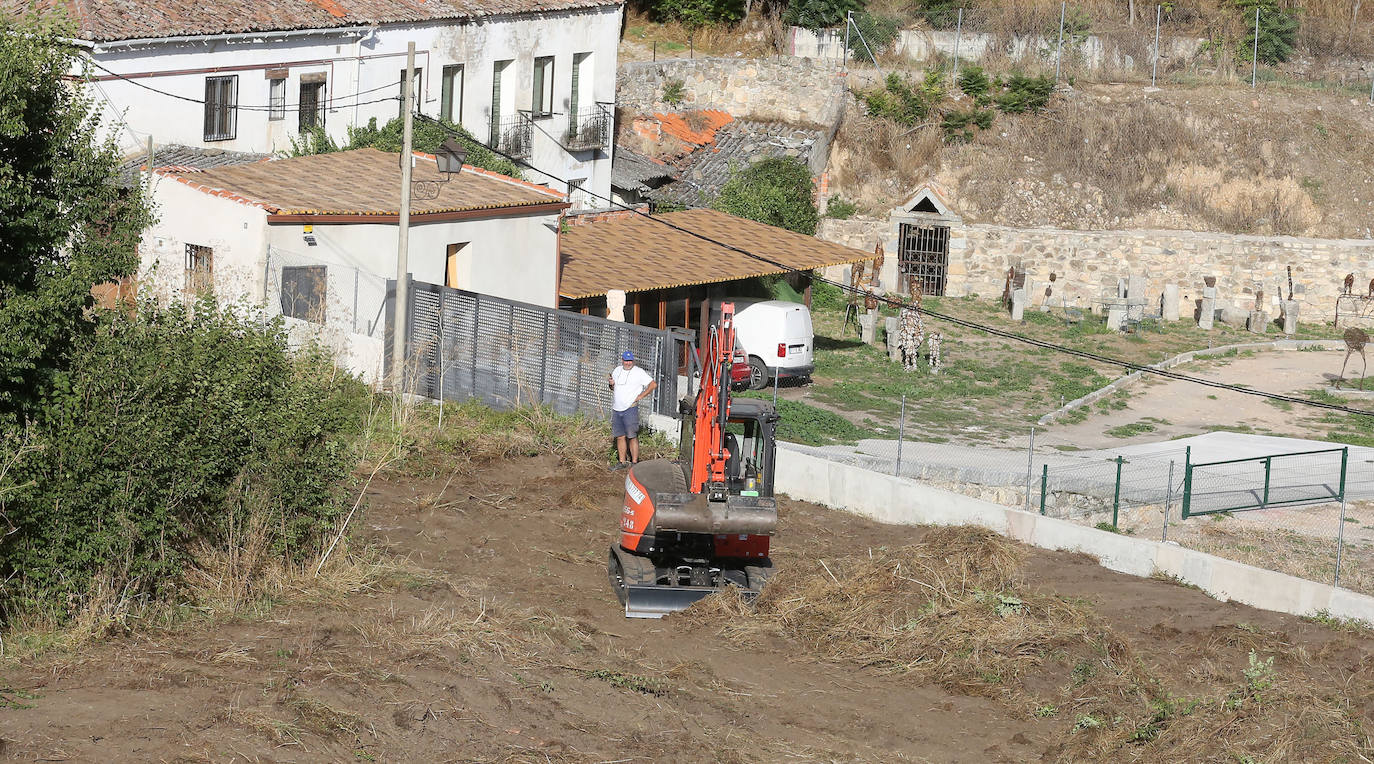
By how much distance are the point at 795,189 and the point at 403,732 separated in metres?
30.4

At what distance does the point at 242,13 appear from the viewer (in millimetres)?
30938

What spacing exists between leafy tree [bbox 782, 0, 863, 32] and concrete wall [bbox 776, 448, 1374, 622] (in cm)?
2806

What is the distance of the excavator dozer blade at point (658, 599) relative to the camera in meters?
15.7


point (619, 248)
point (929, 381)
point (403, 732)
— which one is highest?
point (619, 248)

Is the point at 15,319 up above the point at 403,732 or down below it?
above

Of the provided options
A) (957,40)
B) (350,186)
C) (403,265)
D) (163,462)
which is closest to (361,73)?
(350,186)

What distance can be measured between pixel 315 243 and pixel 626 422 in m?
6.42

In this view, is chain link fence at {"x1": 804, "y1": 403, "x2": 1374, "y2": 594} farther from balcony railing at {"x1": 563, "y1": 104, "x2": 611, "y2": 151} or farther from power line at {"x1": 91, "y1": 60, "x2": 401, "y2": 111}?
balcony railing at {"x1": 563, "y1": 104, "x2": 611, "y2": 151}

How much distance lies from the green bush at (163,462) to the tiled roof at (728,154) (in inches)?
1002

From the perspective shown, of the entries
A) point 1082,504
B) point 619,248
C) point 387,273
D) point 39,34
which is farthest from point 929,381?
point 39,34

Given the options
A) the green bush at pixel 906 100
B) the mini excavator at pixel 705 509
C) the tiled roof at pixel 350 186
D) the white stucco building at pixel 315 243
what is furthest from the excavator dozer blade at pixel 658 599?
the green bush at pixel 906 100

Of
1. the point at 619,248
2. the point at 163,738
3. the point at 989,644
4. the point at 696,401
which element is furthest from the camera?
the point at 619,248

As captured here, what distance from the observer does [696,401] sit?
626 inches

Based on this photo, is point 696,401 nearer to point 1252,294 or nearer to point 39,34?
point 39,34
